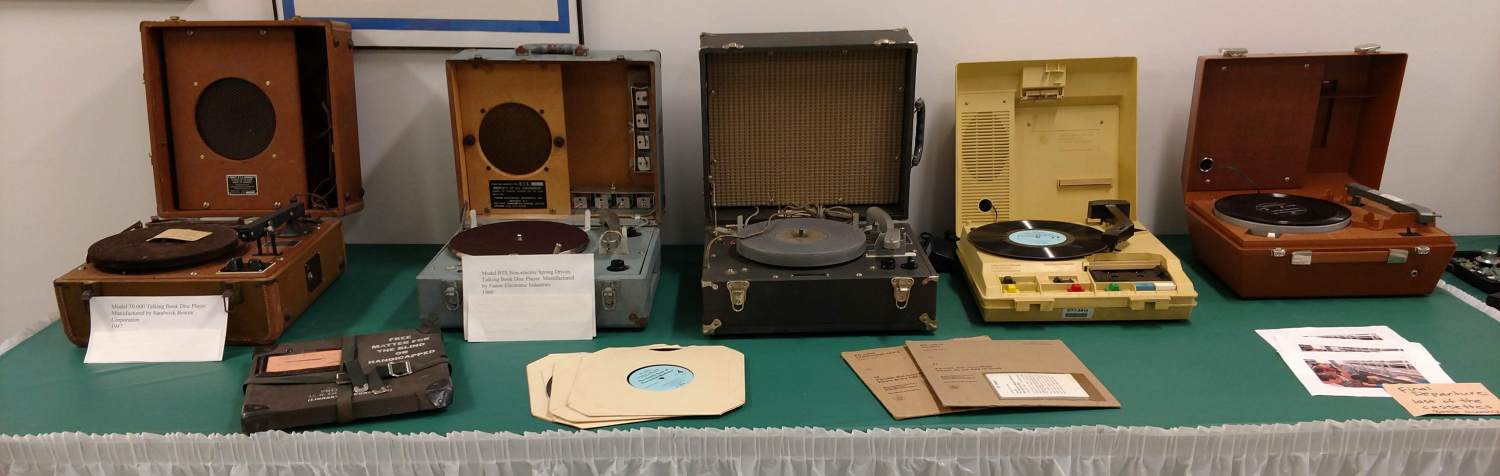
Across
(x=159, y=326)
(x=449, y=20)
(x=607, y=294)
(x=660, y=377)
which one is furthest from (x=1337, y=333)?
(x=159, y=326)

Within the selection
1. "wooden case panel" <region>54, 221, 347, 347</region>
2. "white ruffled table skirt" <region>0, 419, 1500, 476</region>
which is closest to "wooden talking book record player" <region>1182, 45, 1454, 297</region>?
"white ruffled table skirt" <region>0, 419, 1500, 476</region>

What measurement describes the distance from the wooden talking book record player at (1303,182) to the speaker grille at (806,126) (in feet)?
2.49

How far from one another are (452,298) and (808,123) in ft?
2.95

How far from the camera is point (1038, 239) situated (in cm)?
199

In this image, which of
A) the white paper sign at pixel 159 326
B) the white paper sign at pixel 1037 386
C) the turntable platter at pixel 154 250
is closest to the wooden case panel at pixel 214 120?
the turntable platter at pixel 154 250

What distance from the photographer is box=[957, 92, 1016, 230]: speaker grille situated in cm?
217

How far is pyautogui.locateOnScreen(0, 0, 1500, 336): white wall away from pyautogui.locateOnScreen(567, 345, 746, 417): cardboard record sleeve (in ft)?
2.61

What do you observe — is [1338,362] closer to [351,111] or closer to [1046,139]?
[1046,139]

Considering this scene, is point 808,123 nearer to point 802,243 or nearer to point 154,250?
point 802,243

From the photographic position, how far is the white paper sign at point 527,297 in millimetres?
1763

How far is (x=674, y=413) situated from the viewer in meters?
1.48

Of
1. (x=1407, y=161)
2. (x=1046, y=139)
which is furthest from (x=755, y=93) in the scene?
(x=1407, y=161)

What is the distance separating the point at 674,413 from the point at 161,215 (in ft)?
4.83

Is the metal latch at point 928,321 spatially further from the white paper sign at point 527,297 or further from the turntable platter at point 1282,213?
the turntable platter at point 1282,213
